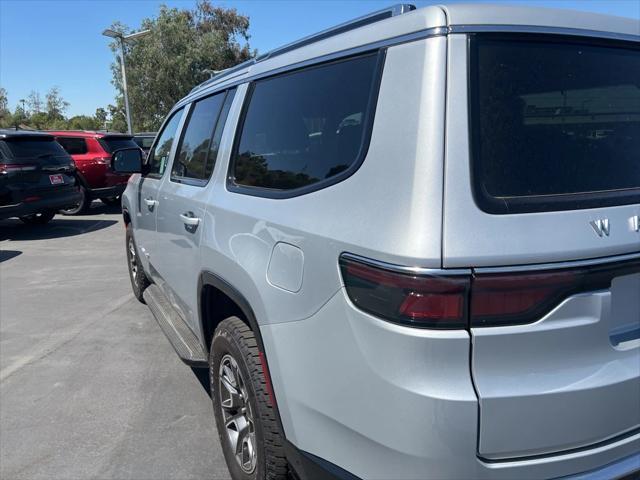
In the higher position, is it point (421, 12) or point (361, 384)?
point (421, 12)

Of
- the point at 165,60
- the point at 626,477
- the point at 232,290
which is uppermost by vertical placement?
the point at 165,60

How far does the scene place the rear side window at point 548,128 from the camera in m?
1.53

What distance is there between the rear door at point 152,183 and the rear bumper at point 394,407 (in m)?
2.49

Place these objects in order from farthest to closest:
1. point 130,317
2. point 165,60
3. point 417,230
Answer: point 165,60
point 130,317
point 417,230

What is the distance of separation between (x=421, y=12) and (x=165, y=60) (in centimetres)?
3235

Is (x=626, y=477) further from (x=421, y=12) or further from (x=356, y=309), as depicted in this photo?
(x=421, y=12)

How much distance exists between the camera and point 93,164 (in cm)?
1219

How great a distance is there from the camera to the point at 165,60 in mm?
30906

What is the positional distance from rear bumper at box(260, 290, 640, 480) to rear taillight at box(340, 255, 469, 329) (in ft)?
0.11

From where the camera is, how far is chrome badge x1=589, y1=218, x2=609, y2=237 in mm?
1528

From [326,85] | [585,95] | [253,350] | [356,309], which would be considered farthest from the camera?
[253,350]

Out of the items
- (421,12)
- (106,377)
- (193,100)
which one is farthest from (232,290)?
(106,377)

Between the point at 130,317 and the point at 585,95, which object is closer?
the point at 585,95

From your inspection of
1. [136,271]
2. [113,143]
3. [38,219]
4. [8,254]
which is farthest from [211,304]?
[113,143]
